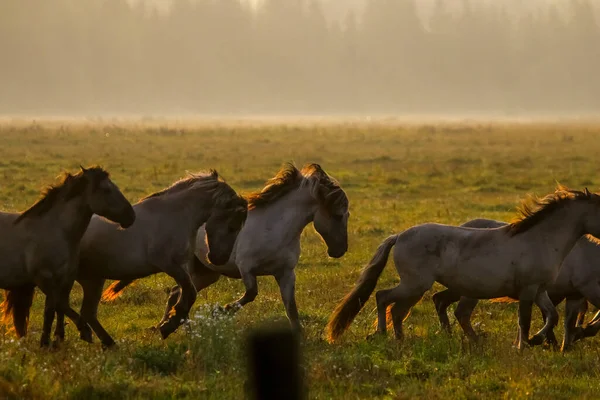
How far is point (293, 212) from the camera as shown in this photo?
10.7 meters

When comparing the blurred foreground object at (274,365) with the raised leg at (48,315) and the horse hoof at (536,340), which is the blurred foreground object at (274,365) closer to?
the raised leg at (48,315)

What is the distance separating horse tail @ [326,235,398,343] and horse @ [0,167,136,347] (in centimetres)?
248

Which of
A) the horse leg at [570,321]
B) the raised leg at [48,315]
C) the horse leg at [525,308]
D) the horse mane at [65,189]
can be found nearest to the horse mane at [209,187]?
the horse mane at [65,189]

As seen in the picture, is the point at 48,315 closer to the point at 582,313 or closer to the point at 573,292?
the point at 573,292

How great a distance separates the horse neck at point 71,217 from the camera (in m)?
9.00

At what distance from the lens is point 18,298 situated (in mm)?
9477

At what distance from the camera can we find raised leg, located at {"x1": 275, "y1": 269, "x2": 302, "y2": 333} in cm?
1040

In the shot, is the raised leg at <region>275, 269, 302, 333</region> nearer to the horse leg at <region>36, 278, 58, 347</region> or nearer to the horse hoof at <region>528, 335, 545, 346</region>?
the horse hoof at <region>528, 335, 545, 346</region>

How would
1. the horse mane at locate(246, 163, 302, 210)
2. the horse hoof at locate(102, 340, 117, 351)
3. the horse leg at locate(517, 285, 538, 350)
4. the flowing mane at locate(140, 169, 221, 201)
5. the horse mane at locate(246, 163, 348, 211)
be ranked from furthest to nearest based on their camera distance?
the horse mane at locate(246, 163, 302, 210), the horse mane at locate(246, 163, 348, 211), the flowing mane at locate(140, 169, 221, 201), the horse leg at locate(517, 285, 538, 350), the horse hoof at locate(102, 340, 117, 351)

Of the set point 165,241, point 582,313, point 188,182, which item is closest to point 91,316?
point 165,241

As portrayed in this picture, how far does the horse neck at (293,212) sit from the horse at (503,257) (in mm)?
985

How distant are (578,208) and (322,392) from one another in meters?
3.65

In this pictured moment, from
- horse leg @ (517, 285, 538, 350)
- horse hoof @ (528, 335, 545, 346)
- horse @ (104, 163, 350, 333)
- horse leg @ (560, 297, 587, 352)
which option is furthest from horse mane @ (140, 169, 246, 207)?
horse leg @ (560, 297, 587, 352)

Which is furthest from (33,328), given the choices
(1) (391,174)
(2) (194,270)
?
(1) (391,174)
